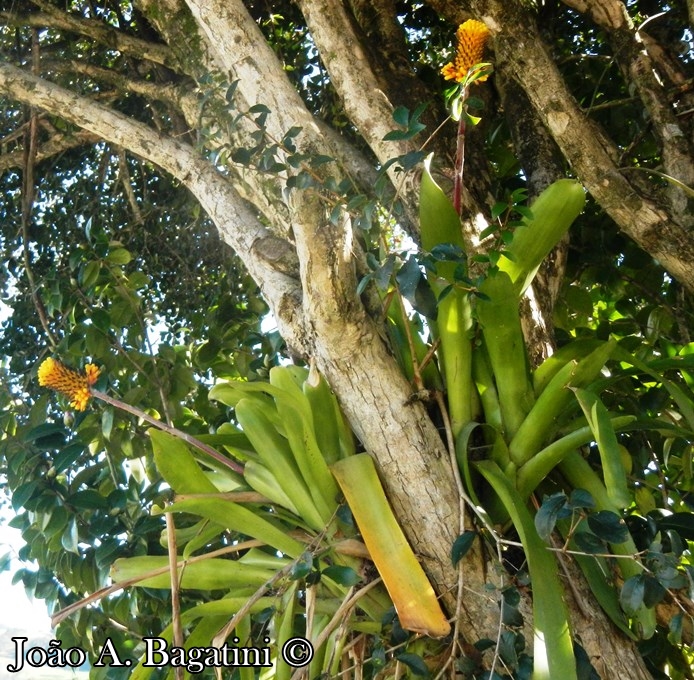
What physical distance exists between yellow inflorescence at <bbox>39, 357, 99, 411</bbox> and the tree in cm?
38

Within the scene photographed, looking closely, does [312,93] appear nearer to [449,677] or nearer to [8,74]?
[8,74]

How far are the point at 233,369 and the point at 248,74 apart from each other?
1.14 metres

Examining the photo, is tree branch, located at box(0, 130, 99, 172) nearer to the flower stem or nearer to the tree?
the tree

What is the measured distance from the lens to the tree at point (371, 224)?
1486 mm

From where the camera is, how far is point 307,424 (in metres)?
1.51

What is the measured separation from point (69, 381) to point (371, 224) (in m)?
0.70

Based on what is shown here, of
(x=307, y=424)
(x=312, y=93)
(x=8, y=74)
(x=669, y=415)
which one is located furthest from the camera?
(x=312, y=93)

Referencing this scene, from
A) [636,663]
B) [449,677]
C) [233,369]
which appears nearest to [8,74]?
[233,369]

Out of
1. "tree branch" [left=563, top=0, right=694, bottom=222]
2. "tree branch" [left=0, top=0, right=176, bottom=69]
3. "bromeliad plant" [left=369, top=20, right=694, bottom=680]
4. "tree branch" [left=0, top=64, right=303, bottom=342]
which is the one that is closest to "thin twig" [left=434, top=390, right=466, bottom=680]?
"bromeliad plant" [left=369, top=20, right=694, bottom=680]

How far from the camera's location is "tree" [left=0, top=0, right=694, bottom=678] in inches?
58.5

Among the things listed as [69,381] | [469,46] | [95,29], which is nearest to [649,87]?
[469,46]

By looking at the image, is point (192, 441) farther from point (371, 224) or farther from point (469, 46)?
point (469, 46)

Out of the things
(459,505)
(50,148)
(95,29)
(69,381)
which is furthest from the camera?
(50,148)

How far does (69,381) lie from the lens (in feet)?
5.47
